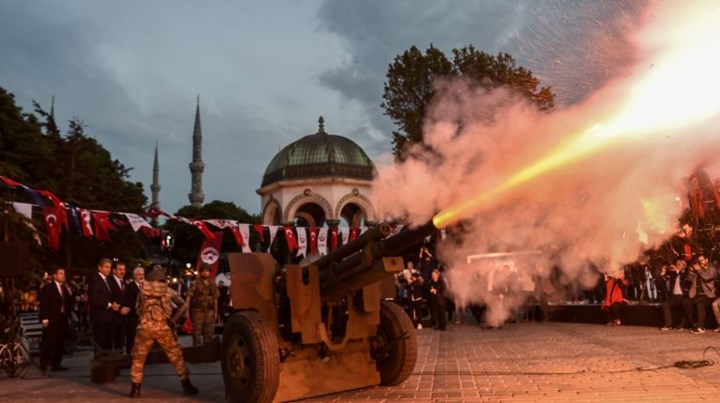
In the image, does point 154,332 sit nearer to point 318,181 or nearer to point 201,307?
point 201,307

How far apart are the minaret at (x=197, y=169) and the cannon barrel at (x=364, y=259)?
78662 mm

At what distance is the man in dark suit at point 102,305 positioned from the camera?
37.2 feet

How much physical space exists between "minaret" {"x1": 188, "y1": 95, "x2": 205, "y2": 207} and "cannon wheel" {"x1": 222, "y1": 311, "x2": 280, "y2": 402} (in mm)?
78559

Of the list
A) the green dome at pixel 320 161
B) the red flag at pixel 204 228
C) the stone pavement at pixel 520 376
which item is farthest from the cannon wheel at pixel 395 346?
the green dome at pixel 320 161

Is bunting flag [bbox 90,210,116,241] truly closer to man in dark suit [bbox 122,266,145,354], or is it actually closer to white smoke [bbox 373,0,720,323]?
man in dark suit [bbox 122,266,145,354]

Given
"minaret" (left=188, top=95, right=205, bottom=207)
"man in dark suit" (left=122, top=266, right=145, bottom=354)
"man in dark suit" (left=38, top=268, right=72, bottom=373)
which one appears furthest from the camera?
A: "minaret" (left=188, top=95, right=205, bottom=207)

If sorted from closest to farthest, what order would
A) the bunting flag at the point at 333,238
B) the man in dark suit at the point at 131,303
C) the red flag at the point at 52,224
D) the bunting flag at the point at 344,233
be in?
the man in dark suit at the point at 131,303 → the red flag at the point at 52,224 → the bunting flag at the point at 333,238 → the bunting flag at the point at 344,233

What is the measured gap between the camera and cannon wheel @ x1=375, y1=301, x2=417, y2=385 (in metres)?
7.98

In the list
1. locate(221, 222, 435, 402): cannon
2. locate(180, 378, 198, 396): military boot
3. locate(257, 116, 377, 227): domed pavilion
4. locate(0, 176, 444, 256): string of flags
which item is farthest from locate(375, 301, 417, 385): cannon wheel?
locate(257, 116, 377, 227): domed pavilion

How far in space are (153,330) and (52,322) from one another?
417cm

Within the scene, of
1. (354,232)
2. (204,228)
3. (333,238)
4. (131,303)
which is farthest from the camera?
(354,232)

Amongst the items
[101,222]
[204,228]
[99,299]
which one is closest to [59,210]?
[101,222]

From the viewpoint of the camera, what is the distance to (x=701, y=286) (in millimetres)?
14320

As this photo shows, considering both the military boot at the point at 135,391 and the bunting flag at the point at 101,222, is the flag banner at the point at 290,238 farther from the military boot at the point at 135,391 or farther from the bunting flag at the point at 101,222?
the military boot at the point at 135,391
